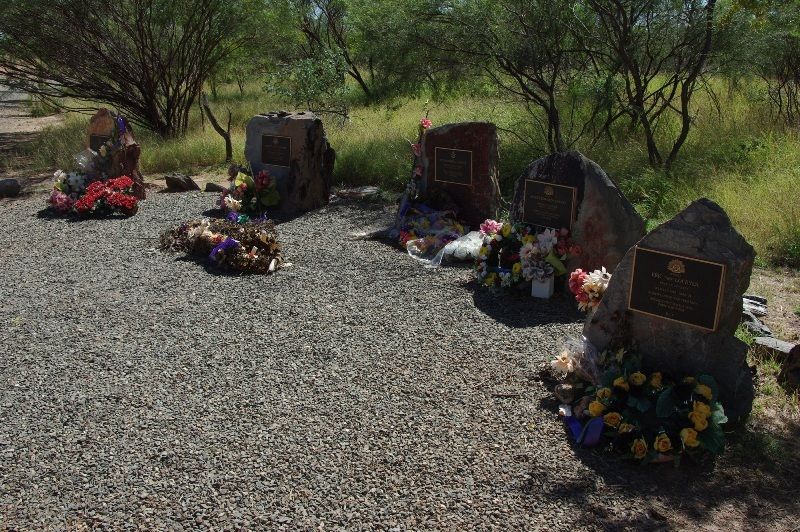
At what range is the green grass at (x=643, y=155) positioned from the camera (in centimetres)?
763

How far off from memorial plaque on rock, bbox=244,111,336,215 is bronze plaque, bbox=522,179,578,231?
3.76m

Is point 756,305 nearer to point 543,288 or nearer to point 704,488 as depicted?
point 543,288

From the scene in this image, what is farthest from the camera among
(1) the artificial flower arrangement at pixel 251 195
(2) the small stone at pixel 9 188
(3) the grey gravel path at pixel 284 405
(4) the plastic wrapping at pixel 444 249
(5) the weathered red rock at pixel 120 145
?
(2) the small stone at pixel 9 188

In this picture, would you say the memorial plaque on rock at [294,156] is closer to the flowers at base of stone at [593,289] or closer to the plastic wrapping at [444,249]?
the plastic wrapping at [444,249]

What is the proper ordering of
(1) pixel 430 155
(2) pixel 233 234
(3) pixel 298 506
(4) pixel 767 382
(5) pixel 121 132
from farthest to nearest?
(5) pixel 121 132 < (1) pixel 430 155 < (2) pixel 233 234 < (4) pixel 767 382 < (3) pixel 298 506

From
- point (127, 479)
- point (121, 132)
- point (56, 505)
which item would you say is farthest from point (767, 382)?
point (121, 132)

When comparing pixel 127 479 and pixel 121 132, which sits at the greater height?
pixel 121 132

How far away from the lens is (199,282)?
662 cm

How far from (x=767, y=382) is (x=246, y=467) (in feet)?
9.76

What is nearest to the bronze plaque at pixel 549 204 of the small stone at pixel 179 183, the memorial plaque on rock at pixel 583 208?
the memorial plaque on rock at pixel 583 208

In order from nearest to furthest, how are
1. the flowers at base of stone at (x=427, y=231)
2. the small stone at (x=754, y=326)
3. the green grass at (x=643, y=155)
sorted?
the small stone at (x=754, y=326) < the flowers at base of stone at (x=427, y=231) < the green grass at (x=643, y=155)

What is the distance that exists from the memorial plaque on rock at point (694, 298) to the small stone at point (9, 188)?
979 centimetres

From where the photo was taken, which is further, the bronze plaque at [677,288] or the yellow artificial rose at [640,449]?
the bronze plaque at [677,288]

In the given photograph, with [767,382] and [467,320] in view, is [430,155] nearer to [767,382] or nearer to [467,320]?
[467,320]
